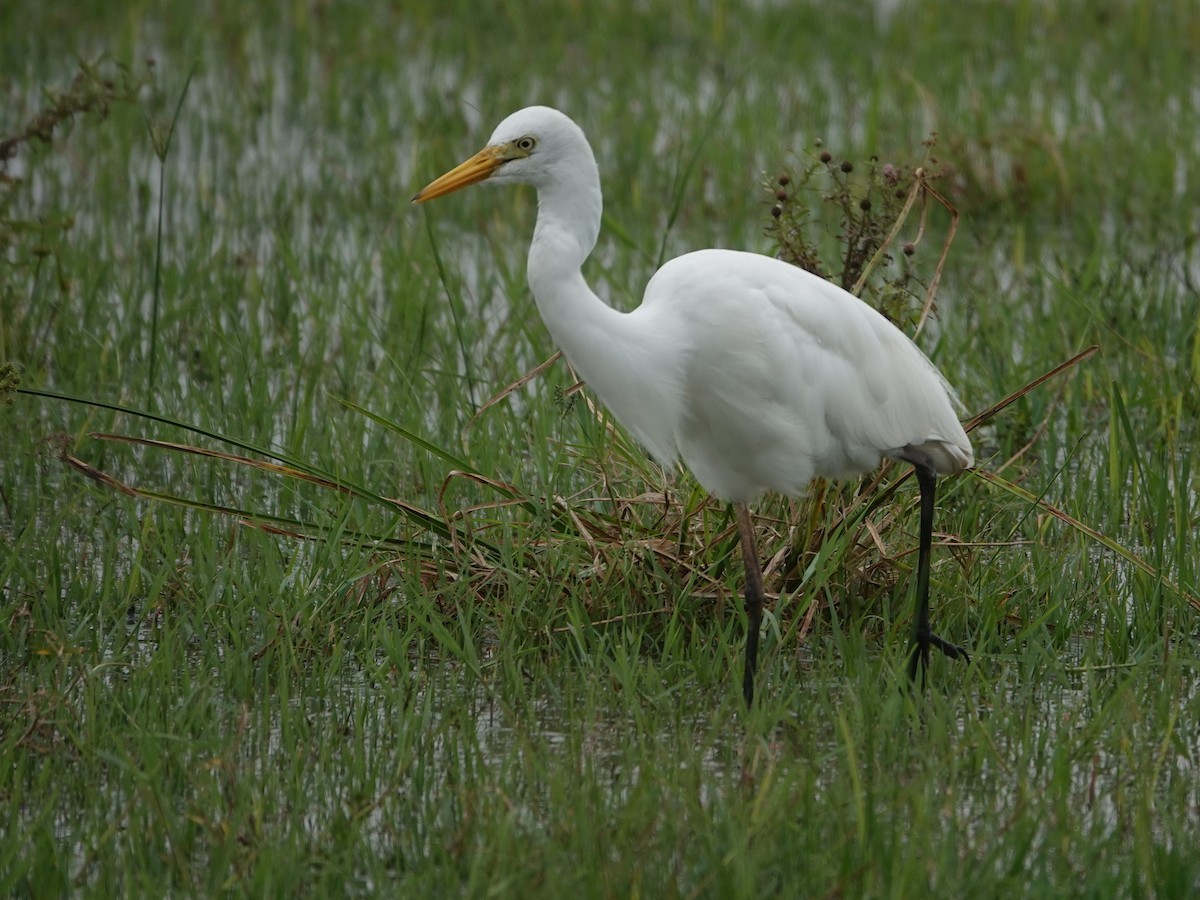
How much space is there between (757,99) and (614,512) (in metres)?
4.23

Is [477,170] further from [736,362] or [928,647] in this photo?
[928,647]

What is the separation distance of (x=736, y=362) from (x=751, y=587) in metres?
0.46

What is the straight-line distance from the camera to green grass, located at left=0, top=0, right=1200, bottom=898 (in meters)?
2.51

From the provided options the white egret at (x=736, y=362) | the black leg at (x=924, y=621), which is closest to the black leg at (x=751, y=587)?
the white egret at (x=736, y=362)

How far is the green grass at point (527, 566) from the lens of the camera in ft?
8.22

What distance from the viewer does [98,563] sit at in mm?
3809

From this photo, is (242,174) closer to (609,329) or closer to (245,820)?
(609,329)

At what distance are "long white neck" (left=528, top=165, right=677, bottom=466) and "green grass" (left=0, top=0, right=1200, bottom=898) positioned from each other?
510 mm

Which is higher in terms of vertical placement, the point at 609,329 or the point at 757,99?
the point at 757,99

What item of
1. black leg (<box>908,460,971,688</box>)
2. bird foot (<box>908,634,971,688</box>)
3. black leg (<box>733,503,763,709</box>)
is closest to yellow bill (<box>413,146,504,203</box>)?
black leg (<box>733,503,763,709</box>)

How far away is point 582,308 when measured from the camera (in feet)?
9.72

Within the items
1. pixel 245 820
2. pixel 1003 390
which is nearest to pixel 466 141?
pixel 1003 390

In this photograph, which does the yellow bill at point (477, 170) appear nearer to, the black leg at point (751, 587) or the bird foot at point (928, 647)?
the black leg at point (751, 587)

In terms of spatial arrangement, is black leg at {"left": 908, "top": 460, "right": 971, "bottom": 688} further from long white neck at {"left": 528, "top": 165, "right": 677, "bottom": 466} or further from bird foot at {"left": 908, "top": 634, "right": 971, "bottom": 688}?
long white neck at {"left": 528, "top": 165, "right": 677, "bottom": 466}
